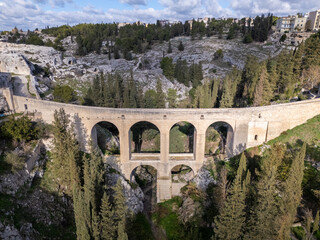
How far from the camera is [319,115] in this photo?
33.7 metres

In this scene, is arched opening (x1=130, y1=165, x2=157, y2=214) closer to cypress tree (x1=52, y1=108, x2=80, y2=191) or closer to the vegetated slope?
the vegetated slope

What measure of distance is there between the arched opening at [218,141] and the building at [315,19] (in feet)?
224

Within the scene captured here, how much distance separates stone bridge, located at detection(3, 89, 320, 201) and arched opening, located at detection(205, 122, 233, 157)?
1.12 m

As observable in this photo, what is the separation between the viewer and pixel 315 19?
80062mm

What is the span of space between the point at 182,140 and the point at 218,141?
21.9 ft

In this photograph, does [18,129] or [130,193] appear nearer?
[18,129]

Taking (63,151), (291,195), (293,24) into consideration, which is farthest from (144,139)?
(293,24)

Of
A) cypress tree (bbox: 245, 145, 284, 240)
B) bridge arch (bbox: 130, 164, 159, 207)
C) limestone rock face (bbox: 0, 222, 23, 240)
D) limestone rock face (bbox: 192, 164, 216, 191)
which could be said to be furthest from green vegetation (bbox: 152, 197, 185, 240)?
limestone rock face (bbox: 0, 222, 23, 240)

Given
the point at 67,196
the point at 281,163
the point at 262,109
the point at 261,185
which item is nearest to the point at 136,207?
the point at 67,196

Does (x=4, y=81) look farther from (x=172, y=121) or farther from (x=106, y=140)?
(x=172, y=121)

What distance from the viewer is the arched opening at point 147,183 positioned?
32.8 metres

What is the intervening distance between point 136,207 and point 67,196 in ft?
29.7

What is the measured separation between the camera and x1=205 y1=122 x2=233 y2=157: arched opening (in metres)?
35.0

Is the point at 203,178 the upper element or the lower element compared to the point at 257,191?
lower
